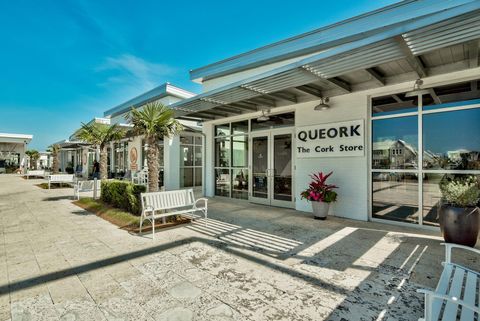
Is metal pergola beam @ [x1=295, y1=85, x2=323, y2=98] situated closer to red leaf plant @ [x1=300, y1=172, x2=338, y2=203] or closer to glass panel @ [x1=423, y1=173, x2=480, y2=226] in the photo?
red leaf plant @ [x1=300, y1=172, x2=338, y2=203]

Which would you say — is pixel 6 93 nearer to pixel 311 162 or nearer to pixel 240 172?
pixel 240 172

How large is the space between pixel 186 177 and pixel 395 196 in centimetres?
883

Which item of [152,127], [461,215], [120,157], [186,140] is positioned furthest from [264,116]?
[120,157]

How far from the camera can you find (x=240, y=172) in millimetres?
8555

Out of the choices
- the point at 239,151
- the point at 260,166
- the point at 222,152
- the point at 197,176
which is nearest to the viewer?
the point at 260,166

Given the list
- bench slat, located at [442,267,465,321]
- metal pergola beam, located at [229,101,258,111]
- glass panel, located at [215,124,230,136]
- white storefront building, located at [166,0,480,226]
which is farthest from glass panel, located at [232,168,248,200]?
bench slat, located at [442,267,465,321]

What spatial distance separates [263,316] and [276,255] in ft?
4.91

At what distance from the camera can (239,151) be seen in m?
8.59

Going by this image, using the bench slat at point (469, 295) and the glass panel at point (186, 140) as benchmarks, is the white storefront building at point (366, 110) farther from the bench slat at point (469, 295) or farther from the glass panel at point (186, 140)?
the glass panel at point (186, 140)

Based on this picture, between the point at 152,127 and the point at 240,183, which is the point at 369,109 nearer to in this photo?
the point at 240,183

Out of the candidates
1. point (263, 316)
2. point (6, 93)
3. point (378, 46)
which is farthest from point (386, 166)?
point (6, 93)

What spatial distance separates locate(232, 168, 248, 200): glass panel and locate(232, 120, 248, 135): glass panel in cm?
138

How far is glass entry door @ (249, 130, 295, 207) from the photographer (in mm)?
7312

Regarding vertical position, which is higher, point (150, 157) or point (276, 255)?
point (150, 157)
